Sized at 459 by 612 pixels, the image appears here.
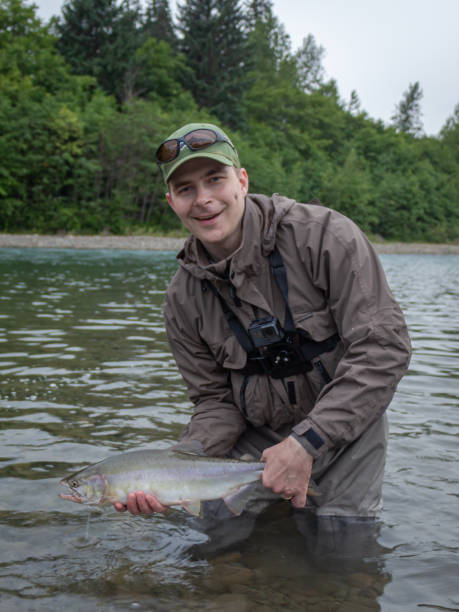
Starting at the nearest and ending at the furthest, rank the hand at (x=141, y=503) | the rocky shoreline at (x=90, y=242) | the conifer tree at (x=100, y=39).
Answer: the hand at (x=141, y=503) < the rocky shoreline at (x=90, y=242) < the conifer tree at (x=100, y=39)

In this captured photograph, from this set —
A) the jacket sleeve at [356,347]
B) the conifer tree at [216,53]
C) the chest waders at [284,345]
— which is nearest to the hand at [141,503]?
the jacket sleeve at [356,347]

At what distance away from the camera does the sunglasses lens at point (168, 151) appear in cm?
359

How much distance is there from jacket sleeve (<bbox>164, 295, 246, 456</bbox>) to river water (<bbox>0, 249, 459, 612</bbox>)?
635mm

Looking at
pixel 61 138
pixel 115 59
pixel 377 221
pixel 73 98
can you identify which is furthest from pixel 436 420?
pixel 377 221

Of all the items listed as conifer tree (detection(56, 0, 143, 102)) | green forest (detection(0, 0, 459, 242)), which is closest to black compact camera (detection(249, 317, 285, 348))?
green forest (detection(0, 0, 459, 242))

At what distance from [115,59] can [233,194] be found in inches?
2706

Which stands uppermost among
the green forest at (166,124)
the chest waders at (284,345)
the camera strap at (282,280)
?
the green forest at (166,124)

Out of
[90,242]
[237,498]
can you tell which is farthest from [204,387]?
[90,242]

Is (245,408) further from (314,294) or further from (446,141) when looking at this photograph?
(446,141)

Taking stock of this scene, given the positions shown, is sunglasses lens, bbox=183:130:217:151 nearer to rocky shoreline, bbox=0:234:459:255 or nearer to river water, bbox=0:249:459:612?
river water, bbox=0:249:459:612

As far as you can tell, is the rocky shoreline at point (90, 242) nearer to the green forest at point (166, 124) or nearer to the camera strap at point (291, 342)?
the green forest at point (166, 124)

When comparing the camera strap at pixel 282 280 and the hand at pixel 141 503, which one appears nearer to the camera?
the hand at pixel 141 503

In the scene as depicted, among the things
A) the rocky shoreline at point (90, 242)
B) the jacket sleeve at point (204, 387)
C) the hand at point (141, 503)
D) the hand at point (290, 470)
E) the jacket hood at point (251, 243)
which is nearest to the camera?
the hand at point (290, 470)

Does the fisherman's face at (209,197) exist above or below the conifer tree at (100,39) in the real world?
below
